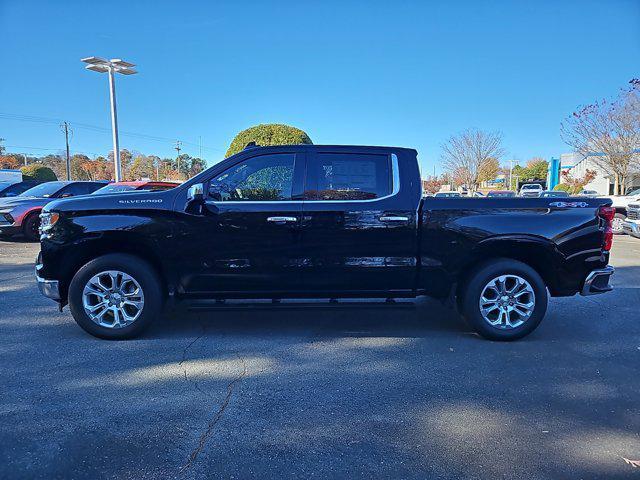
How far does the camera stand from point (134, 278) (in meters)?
4.70

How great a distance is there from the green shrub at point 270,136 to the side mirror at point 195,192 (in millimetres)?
11050

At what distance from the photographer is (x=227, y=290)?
486 cm

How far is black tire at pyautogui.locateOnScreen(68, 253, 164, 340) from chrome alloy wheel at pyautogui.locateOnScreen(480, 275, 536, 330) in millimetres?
3396

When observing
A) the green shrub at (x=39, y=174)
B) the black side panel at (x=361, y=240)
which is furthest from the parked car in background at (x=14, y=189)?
the green shrub at (x=39, y=174)

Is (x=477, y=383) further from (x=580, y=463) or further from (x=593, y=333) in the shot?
(x=593, y=333)

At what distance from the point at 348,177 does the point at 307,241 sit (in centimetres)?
81

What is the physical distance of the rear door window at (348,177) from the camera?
4801 millimetres

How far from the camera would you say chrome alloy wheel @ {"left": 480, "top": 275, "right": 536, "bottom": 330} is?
15.8ft

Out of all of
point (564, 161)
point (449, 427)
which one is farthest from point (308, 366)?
point (564, 161)

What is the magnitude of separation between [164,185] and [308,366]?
979 cm

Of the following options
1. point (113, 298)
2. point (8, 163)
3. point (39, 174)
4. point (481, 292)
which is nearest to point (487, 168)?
point (39, 174)

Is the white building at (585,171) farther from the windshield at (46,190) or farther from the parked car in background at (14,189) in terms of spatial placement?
the parked car in background at (14,189)

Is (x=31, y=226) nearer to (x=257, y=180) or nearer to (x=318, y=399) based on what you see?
(x=257, y=180)

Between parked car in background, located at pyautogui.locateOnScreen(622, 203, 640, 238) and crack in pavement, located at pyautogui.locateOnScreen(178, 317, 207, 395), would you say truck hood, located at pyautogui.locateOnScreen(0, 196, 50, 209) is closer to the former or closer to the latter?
crack in pavement, located at pyautogui.locateOnScreen(178, 317, 207, 395)
